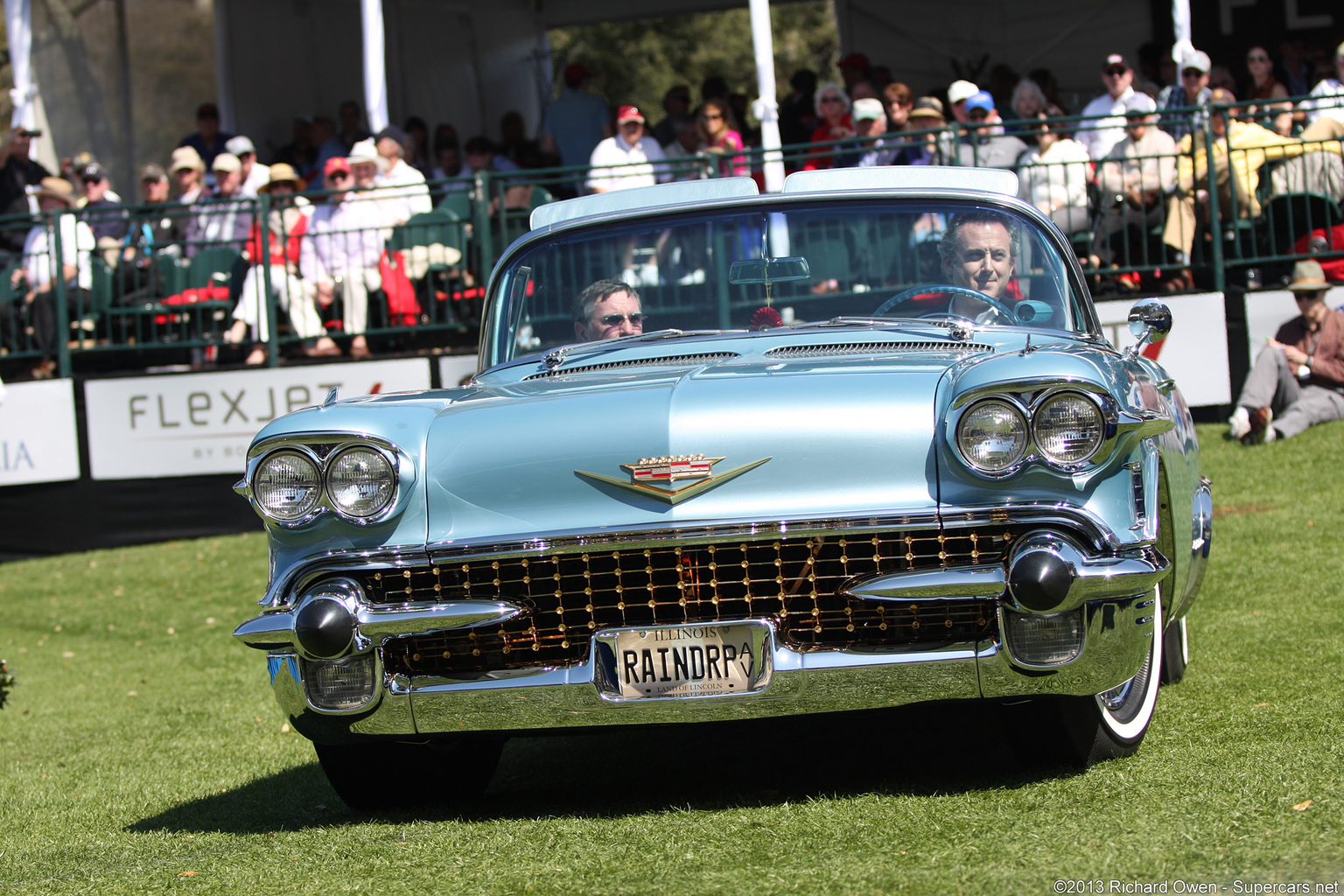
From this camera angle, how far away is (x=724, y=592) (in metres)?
3.35

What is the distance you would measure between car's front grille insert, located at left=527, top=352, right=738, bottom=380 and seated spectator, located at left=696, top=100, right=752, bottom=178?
7367mm

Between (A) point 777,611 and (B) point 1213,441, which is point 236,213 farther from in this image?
(A) point 777,611

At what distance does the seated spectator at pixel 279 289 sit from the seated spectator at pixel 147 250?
638 millimetres

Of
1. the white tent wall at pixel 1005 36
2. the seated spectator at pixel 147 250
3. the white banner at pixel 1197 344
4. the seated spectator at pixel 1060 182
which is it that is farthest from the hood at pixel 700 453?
the white tent wall at pixel 1005 36

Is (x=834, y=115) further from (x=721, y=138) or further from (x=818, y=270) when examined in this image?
(x=818, y=270)

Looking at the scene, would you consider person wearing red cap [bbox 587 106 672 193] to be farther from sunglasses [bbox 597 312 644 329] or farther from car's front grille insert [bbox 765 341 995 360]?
car's front grille insert [bbox 765 341 995 360]

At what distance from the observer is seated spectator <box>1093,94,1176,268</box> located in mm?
10617

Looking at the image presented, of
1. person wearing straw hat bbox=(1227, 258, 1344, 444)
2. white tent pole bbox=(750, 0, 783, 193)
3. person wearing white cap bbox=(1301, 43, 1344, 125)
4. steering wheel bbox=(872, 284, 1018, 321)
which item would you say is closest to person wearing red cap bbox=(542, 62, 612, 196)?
white tent pole bbox=(750, 0, 783, 193)

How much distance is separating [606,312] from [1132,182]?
7093mm

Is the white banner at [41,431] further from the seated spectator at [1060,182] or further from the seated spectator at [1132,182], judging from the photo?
the seated spectator at [1132,182]

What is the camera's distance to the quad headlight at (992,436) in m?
3.29

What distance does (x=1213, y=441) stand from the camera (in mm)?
10008

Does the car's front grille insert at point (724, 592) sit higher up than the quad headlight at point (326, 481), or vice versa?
the quad headlight at point (326, 481)

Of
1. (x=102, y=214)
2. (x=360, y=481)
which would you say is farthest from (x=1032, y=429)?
(x=102, y=214)
